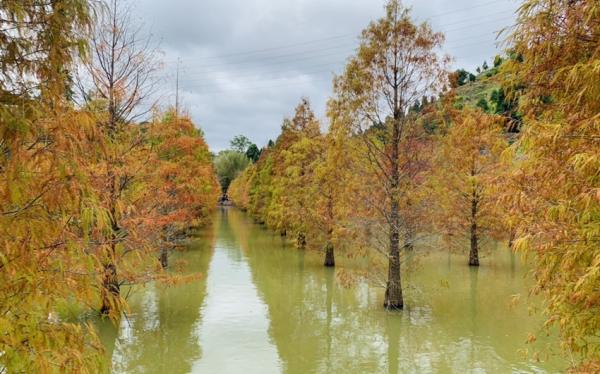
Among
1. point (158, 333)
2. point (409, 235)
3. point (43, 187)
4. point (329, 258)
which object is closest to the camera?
point (43, 187)

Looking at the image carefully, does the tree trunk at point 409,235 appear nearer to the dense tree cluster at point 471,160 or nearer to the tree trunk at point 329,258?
the dense tree cluster at point 471,160

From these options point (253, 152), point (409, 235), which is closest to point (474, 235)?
point (409, 235)

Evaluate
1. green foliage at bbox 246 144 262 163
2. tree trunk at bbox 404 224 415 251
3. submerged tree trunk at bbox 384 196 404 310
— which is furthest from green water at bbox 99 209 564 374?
green foliage at bbox 246 144 262 163

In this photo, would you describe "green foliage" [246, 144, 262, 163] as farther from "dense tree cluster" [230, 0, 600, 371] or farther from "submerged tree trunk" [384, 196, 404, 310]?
"submerged tree trunk" [384, 196, 404, 310]

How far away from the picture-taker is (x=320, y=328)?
14.1 metres

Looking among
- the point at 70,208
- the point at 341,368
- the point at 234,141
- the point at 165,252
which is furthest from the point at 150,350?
the point at 234,141

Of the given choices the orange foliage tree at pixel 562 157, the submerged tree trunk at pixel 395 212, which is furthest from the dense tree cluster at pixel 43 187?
the submerged tree trunk at pixel 395 212

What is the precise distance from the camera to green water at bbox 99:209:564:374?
11086mm

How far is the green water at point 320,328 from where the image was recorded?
36.4ft

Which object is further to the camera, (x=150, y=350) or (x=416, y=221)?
(x=416, y=221)

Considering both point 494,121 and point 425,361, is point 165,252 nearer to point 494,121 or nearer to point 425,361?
point 425,361

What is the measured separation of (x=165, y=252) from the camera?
2281 cm

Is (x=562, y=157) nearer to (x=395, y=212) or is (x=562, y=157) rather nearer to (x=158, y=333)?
(x=395, y=212)

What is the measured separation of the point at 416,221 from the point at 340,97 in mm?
5015
